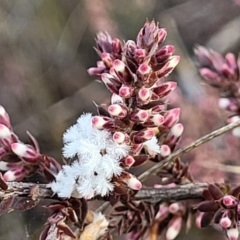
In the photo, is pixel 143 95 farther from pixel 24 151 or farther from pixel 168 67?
pixel 24 151

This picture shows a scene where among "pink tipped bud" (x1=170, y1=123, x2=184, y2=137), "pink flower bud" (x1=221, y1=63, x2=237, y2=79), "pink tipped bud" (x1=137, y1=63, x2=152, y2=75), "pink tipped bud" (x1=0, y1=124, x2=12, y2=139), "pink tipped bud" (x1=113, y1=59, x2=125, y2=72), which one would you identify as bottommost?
"pink flower bud" (x1=221, y1=63, x2=237, y2=79)

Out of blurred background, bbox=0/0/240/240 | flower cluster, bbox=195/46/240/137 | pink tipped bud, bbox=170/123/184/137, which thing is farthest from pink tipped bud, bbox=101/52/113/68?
blurred background, bbox=0/0/240/240

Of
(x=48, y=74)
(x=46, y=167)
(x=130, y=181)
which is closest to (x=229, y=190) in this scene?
(x=130, y=181)

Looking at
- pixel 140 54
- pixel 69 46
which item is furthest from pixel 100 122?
pixel 69 46

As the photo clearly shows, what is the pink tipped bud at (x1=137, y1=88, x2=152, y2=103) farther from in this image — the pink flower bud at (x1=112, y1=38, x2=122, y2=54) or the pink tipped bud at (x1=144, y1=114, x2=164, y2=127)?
the pink flower bud at (x1=112, y1=38, x2=122, y2=54)

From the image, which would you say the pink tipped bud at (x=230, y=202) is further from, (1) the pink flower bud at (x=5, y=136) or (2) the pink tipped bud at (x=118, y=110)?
(1) the pink flower bud at (x=5, y=136)

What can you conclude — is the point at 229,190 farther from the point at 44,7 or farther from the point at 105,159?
the point at 44,7

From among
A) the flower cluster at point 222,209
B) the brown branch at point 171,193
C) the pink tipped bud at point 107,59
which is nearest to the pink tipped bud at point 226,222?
the flower cluster at point 222,209
